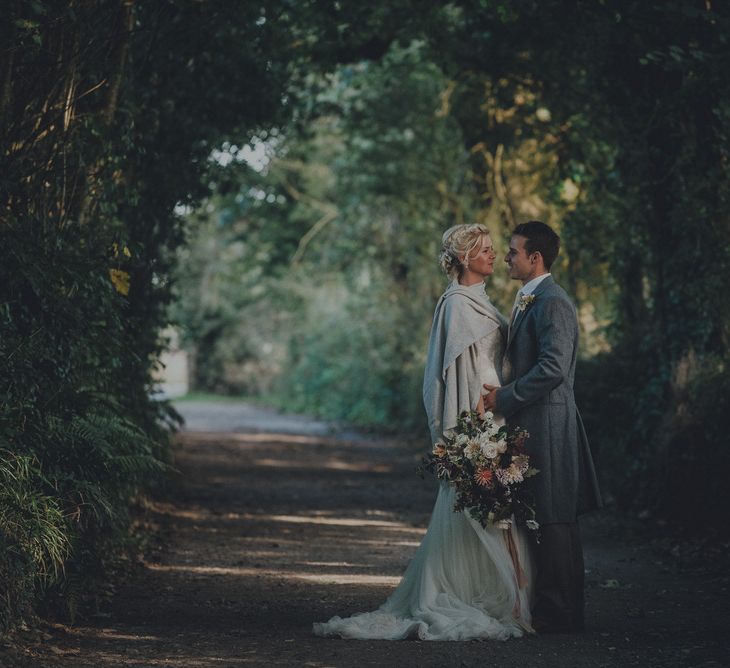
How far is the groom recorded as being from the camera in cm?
718

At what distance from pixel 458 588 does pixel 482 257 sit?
2.02m

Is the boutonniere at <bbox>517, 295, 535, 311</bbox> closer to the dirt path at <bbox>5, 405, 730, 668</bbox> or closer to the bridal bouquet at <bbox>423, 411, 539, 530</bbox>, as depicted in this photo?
the bridal bouquet at <bbox>423, 411, 539, 530</bbox>

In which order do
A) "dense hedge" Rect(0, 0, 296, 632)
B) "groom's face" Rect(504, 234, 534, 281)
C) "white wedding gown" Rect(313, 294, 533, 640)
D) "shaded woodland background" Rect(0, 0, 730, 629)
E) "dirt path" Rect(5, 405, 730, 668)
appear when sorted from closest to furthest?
1. "dirt path" Rect(5, 405, 730, 668)
2. "white wedding gown" Rect(313, 294, 533, 640)
3. "dense hedge" Rect(0, 0, 296, 632)
4. "groom's face" Rect(504, 234, 534, 281)
5. "shaded woodland background" Rect(0, 0, 730, 629)

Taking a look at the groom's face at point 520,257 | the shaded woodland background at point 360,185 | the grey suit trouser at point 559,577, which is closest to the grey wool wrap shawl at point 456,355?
the groom's face at point 520,257

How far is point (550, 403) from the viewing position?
727cm

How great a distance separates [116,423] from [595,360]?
306 inches

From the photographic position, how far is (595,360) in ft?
49.5

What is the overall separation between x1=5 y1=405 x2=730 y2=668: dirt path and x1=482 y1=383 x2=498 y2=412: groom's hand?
1.40m

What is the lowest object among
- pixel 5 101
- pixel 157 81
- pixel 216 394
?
pixel 216 394

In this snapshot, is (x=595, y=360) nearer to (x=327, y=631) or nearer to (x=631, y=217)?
(x=631, y=217)

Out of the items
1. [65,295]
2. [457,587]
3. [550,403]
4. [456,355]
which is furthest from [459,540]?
[65,295]

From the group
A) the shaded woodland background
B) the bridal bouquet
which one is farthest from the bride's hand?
the shaded woodland background

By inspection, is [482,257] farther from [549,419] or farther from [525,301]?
[549,419]

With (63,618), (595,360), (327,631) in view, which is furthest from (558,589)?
(595,360)
